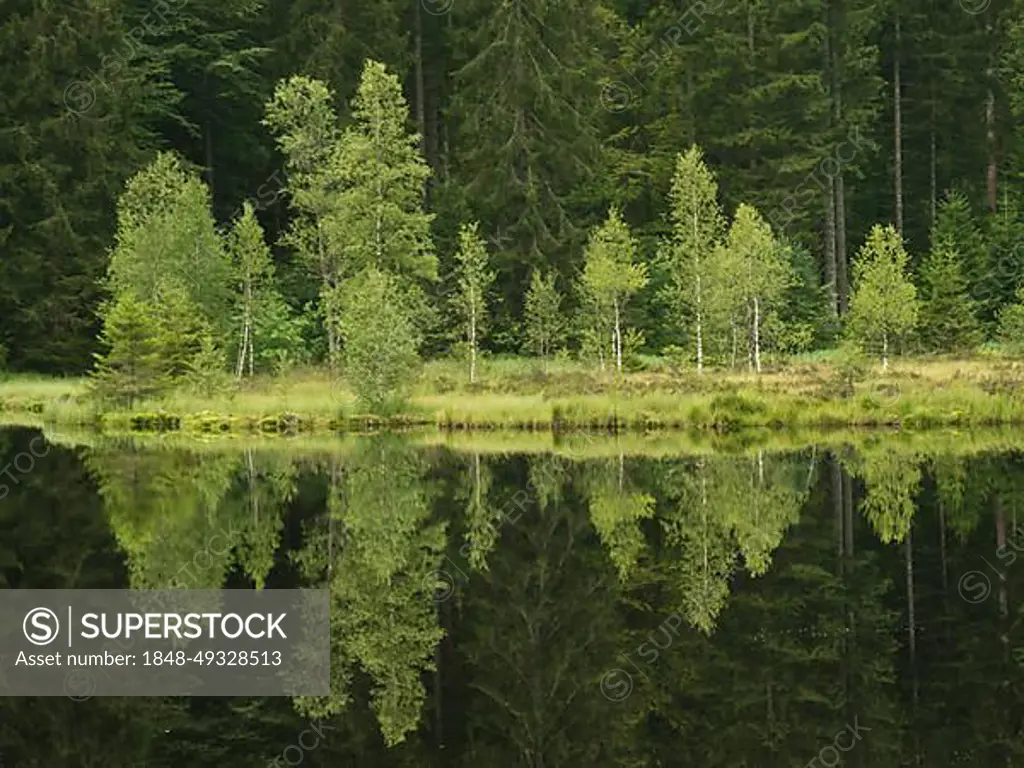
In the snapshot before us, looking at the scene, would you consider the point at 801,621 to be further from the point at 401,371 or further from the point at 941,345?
the point at 941,345

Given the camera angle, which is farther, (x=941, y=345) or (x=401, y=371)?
(x=941, y=345)

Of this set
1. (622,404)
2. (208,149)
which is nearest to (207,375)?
(622,404)

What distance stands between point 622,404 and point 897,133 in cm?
3142

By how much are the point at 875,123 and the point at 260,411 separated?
130 ft

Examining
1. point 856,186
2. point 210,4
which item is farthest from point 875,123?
point 210,4

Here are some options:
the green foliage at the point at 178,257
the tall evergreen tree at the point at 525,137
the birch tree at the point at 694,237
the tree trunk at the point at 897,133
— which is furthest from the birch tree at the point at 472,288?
the tree trunk at the point at 897,133

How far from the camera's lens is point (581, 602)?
13992 mm

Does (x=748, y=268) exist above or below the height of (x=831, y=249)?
below

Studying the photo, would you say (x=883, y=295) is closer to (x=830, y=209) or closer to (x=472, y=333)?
(x=472, y=333)

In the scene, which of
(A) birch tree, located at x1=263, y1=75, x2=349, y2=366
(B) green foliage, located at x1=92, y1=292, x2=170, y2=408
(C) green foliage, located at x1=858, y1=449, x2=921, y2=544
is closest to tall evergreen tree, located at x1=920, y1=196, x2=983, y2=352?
(A) birch tree, located at x1=263, y1=75, x2=349, y2=366

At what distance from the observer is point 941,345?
4966 centimetres

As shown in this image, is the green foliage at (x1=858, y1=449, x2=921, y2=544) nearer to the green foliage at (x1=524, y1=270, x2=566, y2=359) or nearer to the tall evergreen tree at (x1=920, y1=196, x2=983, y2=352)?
the green foliage at (x1=524, y1=270, x2=566, y2=359)

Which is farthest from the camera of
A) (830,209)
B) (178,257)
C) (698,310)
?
(830,209)

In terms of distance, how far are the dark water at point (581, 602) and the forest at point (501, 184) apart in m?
16.2
